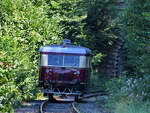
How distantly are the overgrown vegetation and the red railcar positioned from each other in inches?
28.4

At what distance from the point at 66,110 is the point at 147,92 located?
3.35 metres

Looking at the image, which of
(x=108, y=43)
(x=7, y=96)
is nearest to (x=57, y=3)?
(x=108, y=43)

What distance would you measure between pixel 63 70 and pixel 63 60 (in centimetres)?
52

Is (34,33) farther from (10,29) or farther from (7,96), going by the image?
(7,96)

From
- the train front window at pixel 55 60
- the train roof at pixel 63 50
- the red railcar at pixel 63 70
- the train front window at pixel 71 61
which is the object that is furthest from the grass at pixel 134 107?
the train front window at pixel 55 60

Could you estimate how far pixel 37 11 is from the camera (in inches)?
806

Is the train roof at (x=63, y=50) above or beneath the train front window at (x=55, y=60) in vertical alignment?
above

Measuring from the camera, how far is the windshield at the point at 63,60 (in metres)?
17.3

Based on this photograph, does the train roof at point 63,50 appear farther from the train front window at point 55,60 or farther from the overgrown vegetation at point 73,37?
the overgrown vegetation at point 73,37

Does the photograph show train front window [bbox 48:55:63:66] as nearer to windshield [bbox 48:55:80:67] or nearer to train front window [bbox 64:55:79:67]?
windshield [bbox 48:55:80:67]

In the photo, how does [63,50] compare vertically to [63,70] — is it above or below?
above

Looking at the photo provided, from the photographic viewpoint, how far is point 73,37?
25422 mm

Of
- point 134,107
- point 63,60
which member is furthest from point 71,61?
point 134,107

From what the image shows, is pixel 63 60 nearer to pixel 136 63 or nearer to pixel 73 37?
pixel 136 63
